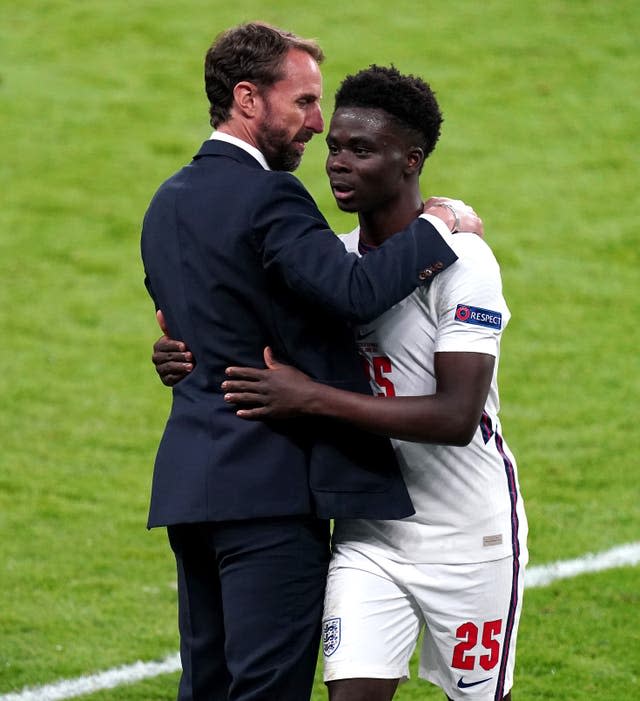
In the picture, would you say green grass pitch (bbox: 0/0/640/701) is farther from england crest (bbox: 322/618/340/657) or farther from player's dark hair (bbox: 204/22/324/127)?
player's dark hair (bbox: 204/22/324/127)

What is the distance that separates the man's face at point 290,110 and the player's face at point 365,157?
0.27 feet

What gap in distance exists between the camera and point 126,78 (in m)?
14.5

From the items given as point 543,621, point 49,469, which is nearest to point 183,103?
point 49,469

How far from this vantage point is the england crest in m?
3.81

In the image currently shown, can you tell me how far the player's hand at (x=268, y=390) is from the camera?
12.0ft

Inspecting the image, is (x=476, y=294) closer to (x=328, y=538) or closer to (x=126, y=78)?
(x=328, y=538)

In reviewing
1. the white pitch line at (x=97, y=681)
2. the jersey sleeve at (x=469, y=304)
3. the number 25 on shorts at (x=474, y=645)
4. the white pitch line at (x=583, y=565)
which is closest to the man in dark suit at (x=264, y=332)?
the jersey sleeve at (x=469, y=304)

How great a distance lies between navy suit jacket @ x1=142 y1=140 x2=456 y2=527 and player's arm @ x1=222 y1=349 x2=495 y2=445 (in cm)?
6

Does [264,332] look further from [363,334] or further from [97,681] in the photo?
[97,681]

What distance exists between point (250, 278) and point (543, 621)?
9.74ft

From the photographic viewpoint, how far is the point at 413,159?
12.9ft

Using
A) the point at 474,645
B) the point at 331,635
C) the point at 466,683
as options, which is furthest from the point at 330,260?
the point at 466,683

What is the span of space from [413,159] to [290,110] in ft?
1.19

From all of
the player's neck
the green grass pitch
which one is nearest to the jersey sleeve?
the player's neck
